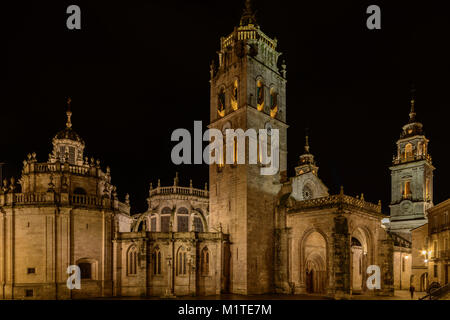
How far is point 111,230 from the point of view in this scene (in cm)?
3491

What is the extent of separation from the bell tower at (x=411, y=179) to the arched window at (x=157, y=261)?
124 feet

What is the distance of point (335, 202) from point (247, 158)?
8639 mm

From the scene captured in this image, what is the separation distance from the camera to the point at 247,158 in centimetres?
3547

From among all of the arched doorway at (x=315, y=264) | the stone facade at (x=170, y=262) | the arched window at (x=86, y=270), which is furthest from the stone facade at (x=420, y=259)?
the arched window at (x=86, y=270)

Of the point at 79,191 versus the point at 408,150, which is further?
the point at 408,150

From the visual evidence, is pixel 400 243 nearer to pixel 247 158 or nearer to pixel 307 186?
pixel 307 186

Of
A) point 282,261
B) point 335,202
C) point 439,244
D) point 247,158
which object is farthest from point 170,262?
point 439,244

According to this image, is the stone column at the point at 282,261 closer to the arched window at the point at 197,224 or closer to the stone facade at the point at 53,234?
the arched window at the point at 197,224

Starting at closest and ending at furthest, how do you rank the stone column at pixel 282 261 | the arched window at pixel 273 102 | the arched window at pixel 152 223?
1. the stone column at pixel 282 261
2. the arched window at pixel 273 102
3. the arched window at pixel 152 223

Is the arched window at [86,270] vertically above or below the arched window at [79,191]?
below

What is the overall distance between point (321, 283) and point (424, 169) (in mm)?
27251

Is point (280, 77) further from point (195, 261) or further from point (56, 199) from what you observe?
point (56, 199)

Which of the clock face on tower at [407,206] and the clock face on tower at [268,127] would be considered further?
the clock face on tower at [407,206]
